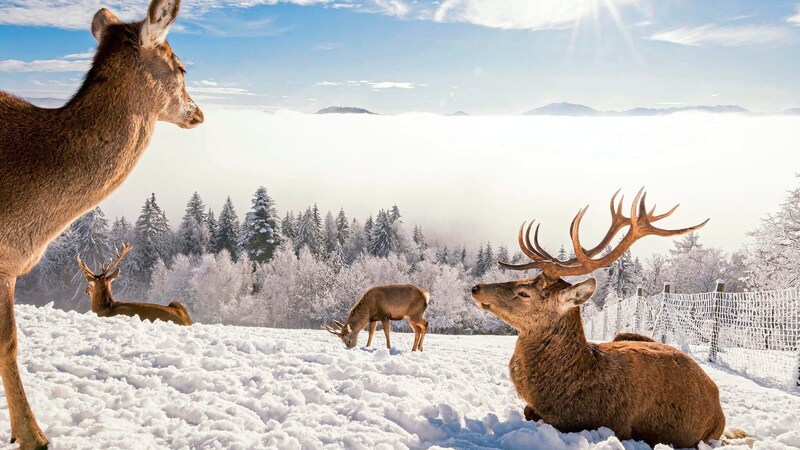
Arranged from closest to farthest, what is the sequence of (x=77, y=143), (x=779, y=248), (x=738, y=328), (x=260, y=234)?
(x=77, y=143), (x=738, y=328), (x=779, y=248), (x=260, y=234)

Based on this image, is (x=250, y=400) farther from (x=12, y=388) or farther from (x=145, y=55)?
(x=145, y=55)

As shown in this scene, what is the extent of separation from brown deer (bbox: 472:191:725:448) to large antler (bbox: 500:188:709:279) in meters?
0.01

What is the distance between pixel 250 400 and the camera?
186 inches

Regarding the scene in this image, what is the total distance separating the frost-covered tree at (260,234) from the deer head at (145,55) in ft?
179

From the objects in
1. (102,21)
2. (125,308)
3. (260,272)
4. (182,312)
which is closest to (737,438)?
(102,21)

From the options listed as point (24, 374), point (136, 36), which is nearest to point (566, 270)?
point (136, 36)

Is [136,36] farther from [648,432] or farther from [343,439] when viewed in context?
[648,432]

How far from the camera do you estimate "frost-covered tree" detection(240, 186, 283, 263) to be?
58.2m

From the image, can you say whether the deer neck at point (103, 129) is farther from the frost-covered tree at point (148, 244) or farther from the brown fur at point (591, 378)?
the frost-covered tree at point (148, 244)

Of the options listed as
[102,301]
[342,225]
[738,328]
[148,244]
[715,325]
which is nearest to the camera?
[102,301]

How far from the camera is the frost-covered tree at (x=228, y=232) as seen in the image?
208ft

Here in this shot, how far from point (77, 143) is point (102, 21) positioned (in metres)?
0.96

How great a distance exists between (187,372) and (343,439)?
1.87 m

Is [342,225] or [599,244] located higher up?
[599,244]
